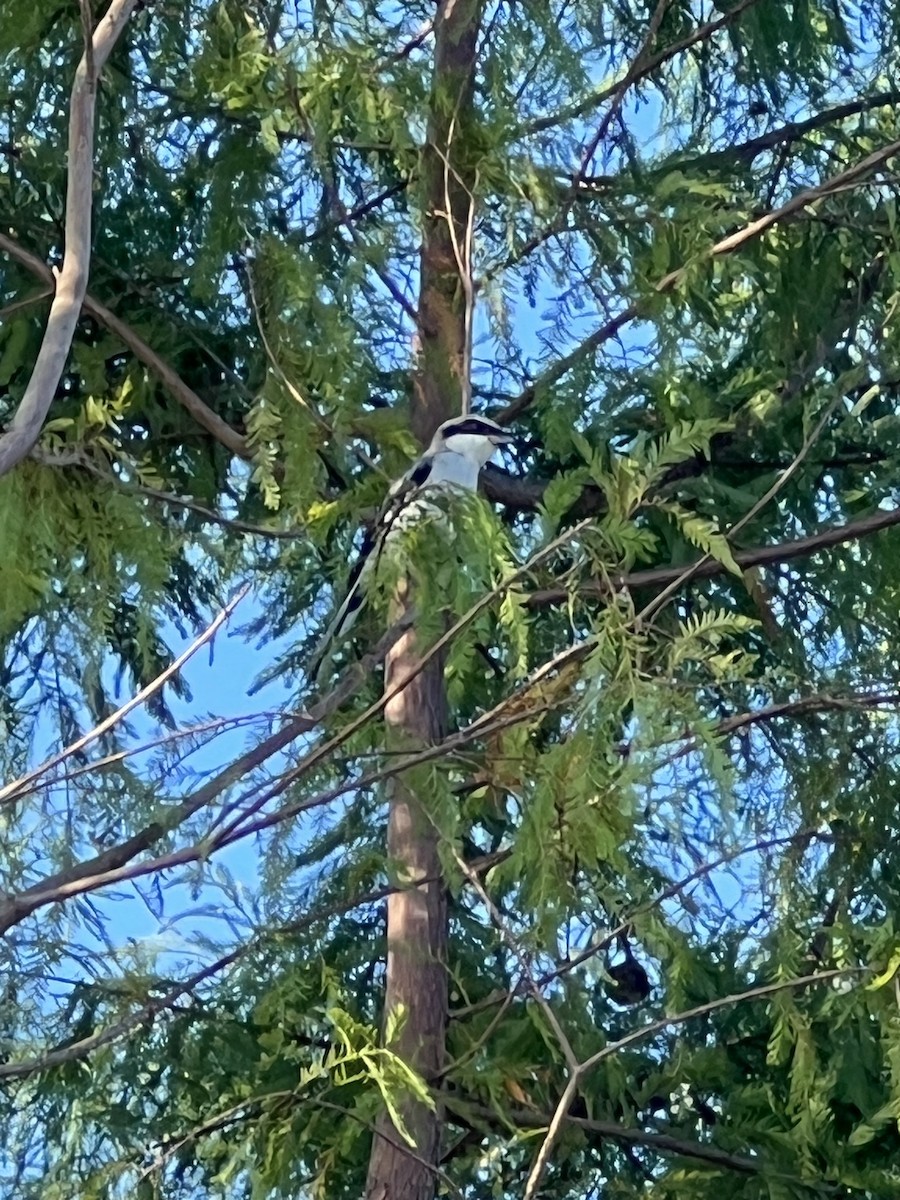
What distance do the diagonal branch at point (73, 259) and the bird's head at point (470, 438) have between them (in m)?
1.47

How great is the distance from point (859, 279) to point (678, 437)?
1923 mm

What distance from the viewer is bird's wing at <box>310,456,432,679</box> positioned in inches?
150

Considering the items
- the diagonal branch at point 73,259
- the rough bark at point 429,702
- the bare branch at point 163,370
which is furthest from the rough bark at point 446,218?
the diagonal branch at point 73,259

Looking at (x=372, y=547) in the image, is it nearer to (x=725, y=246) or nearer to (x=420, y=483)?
(x=420, y=483)

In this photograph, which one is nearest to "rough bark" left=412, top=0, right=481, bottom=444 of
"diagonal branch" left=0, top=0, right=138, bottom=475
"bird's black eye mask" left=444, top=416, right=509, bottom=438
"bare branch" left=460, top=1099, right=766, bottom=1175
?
"bird's black eye mask" left=444, top=416, right=509, bottom=438


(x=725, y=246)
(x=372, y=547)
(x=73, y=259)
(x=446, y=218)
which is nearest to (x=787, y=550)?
(x=725, y=246)

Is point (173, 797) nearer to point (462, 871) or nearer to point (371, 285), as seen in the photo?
point (462, 871)

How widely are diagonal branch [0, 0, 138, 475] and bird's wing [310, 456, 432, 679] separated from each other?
0.74 metres

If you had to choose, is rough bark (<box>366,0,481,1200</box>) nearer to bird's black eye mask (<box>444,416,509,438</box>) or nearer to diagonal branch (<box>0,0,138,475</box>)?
bird's black eye mask (<box>444,416,509,438</box>)

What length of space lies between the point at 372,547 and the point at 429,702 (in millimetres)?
973

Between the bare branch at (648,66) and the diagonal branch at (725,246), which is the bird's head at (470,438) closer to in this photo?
the diagonal branch at (725,246)

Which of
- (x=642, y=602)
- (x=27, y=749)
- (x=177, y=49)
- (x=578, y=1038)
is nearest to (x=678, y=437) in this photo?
(x=642, y=602)

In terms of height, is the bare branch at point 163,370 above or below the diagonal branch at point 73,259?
above

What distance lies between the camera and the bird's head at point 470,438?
4.70 meters
